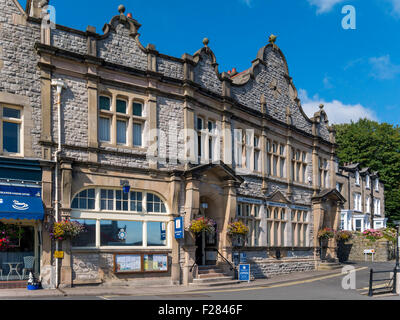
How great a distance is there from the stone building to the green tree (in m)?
2.52

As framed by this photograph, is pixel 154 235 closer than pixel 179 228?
No

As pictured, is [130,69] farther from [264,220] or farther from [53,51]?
[264,220]

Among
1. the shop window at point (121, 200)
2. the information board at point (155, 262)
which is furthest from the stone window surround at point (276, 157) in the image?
the shop window at point (121, 200)

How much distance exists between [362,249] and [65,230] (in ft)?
81.8

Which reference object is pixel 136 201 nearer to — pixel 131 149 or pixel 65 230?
pixel 131 149

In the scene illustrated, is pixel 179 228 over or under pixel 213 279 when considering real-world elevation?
over

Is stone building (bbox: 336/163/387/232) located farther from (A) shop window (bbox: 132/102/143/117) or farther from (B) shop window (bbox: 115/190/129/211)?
(B) shop window (bbox: 115/190/129/211)

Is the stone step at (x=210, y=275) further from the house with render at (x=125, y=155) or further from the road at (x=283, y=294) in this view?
the road at (x=283, y=294)

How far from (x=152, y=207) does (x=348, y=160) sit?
120 feet

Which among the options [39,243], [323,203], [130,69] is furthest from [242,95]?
[39,243]

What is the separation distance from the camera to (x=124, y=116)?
18.5 meters

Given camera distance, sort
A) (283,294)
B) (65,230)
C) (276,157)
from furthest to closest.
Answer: (276,157) → (283,294) → (65,230)

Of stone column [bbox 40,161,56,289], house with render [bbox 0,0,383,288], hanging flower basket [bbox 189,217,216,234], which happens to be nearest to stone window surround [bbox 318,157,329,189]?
house with render [bbox 0,0,383,288]

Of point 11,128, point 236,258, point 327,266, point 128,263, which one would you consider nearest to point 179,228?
point 128,263
